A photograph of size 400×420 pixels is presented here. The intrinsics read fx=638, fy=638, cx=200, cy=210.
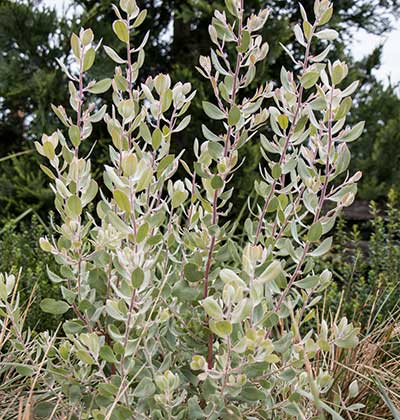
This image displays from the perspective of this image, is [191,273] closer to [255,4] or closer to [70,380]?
[70,380]

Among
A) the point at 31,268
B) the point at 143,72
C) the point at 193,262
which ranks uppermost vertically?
the point at 143,72

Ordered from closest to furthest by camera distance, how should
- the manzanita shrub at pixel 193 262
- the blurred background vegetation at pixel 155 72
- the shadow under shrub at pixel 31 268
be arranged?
the manzanita shrub at pixel 193 262, the shadow under shrub at pixel 31 268, the blurred background vegetation at pixel 155 72

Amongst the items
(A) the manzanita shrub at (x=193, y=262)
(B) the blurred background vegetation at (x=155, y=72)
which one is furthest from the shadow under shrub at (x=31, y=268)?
(A) the manzanita shrub at (x=193, y=262)

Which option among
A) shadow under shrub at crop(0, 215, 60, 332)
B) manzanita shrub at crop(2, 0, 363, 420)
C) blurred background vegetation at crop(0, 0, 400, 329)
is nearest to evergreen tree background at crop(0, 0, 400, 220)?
blurred background vegetation at crop(0, 0, 400, 329)

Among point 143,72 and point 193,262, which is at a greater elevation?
point 143,72

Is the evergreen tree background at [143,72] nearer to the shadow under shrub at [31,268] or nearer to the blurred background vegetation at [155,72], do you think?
the blurred background vegetation at [155,72]

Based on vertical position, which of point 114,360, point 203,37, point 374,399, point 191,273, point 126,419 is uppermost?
point 203,37

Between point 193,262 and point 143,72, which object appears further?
point 143,72

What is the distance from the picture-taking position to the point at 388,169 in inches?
191

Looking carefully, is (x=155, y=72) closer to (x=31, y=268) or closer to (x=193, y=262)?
(x=31, y=268)

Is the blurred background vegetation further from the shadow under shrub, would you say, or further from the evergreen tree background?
the shadow under shrub

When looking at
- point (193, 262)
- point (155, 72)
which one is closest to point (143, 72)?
point (155, 72)

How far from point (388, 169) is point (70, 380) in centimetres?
398

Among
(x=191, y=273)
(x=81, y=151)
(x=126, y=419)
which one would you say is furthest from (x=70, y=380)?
(x=81, y=151)
